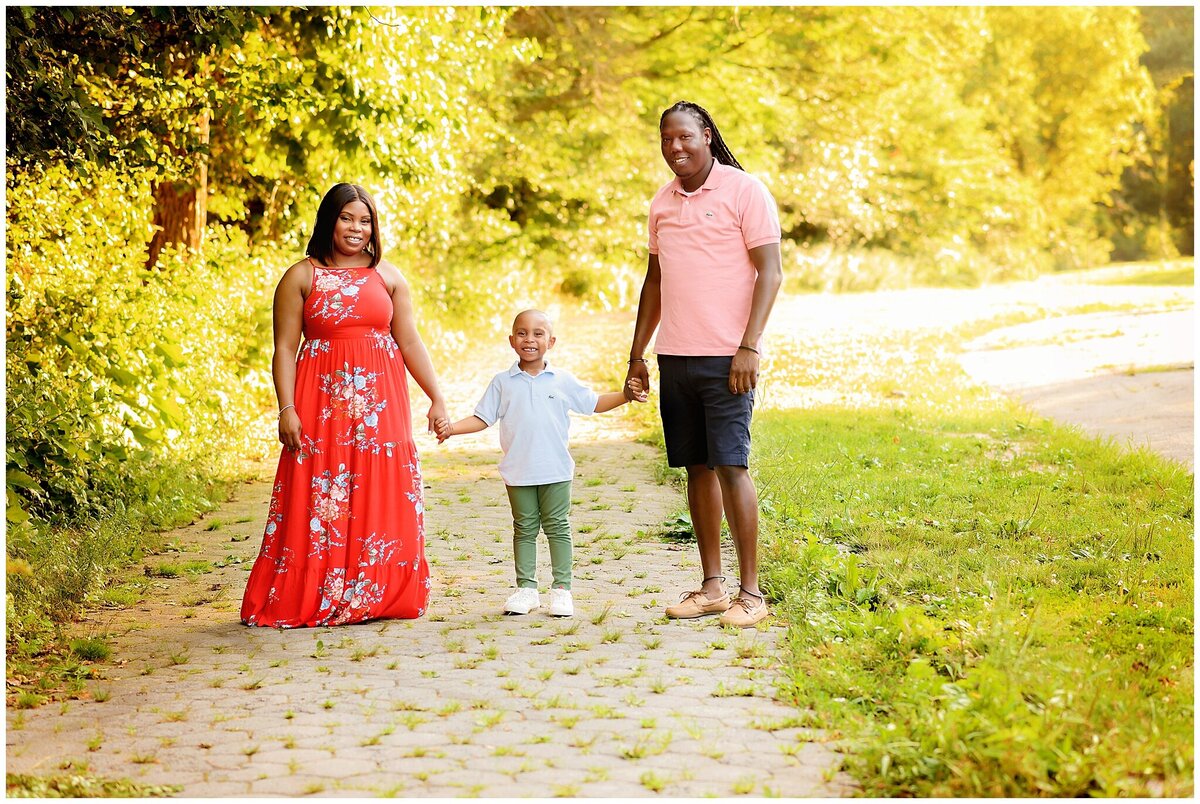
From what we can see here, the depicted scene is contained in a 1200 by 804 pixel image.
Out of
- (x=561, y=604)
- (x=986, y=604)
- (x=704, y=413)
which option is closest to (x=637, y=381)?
(x=704, y=413)

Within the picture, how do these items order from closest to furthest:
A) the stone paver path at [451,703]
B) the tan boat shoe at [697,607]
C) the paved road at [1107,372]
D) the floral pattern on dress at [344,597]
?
the stone paver path at [451,703]
the tan boat shoe at [697,607]
the floral pattern on dress at [344,597]
the paved road at [1107,372]

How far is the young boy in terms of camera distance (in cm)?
584

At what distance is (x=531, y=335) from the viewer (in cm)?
581

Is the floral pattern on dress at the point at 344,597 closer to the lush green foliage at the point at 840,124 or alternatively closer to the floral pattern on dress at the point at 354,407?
the floral pattern on dress at the point at 354,407

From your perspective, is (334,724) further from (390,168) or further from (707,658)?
(390,168)

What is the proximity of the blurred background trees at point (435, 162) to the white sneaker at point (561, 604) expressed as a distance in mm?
2770

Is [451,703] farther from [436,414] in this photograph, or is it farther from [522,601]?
[436,414]

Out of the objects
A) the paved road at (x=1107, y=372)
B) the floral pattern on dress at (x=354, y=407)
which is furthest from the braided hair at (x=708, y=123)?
the paved road at (x=1107, y=372)

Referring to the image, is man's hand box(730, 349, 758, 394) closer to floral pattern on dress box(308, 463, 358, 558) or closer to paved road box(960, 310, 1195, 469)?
floral pattern on dress box(308, 463, 358, 558)

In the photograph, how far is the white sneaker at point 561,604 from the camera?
5.84 meters

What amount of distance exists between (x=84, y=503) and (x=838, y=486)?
4.49 metres

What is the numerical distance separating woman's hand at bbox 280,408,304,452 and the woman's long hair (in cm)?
70

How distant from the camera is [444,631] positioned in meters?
5.69

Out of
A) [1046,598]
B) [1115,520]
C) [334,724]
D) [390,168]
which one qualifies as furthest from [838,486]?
[390,168]
